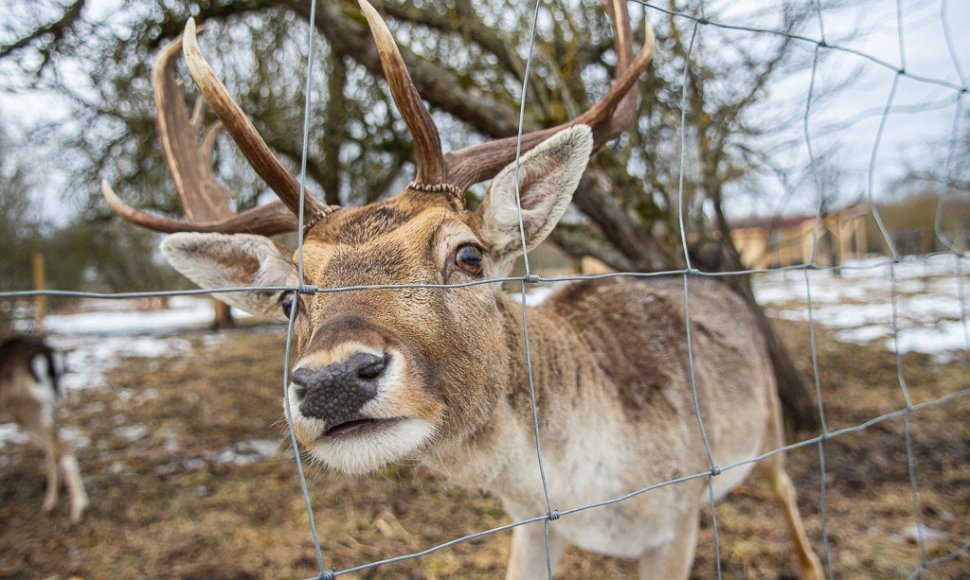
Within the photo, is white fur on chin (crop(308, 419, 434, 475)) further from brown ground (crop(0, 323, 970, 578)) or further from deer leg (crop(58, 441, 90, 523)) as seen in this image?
deer leg (crop(58, 441, 90, 523))

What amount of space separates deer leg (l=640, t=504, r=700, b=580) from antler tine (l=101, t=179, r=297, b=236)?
194 cm

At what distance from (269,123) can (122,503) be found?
13.3 feet

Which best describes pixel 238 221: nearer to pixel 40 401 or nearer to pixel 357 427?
pixel 357 427

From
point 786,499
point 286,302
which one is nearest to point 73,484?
point 286,302

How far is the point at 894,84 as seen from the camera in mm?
2447

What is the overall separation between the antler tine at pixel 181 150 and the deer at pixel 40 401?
3309mm

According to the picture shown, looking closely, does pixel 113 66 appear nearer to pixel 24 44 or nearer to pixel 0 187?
pixel 24 44

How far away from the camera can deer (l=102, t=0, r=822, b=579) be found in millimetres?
1502

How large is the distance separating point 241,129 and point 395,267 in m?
0.64

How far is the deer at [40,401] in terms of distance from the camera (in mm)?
4820

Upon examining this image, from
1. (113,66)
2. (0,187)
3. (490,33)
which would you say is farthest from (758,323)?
(0,187)

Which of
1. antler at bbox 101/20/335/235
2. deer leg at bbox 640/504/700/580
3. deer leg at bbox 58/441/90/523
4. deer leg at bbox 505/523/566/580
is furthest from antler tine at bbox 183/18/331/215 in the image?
deer leg at bbox 58/441/90/523

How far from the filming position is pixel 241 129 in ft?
5.95

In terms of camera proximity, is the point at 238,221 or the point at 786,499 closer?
the point at 238,221
